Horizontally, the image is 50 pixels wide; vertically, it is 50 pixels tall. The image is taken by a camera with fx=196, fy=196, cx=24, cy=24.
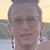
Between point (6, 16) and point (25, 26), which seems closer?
point (25, 26)

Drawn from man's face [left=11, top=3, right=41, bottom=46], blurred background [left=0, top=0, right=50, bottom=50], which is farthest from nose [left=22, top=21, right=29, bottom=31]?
blurred background [left=0, top=0, right=50, bottom=50]

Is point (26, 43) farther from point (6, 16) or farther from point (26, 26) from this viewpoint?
point (6, 16)

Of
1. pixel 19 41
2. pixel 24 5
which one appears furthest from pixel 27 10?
pixel 19 41

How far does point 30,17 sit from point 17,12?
67 millimetres

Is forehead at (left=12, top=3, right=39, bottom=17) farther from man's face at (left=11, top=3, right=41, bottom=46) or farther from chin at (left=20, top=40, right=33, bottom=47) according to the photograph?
chin at (left=20, top=40, right=33, bottom=47)

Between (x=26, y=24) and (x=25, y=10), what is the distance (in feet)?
0.20

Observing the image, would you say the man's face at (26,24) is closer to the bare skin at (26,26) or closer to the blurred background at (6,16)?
the bare skin at (26,26)

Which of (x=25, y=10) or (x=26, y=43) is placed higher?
(x=25, y=10)

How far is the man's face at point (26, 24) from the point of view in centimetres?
81

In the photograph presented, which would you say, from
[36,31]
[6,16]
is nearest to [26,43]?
[36,31]

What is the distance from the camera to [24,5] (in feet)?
2.81

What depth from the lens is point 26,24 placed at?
2.74ft

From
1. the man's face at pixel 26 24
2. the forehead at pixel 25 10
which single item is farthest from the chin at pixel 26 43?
the forehead at pixel 25 10

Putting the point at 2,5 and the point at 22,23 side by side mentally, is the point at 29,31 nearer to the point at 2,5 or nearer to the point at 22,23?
the point at 22,23
